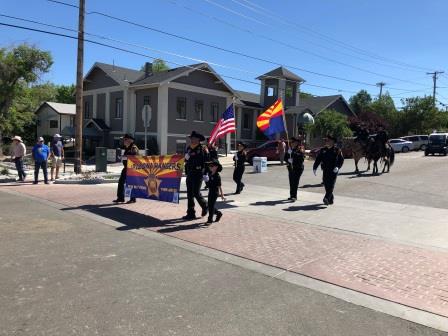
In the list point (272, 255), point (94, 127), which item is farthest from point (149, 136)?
point (272, 255)

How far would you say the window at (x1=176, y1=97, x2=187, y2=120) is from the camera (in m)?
34.4

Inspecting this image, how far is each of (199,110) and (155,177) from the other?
2530cm

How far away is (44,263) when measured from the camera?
Answer: 6.54 meters

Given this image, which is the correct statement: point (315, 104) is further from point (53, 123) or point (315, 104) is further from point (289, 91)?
point (53, 123)

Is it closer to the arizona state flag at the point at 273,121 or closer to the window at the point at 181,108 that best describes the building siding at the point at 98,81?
the window at the point at 181,108

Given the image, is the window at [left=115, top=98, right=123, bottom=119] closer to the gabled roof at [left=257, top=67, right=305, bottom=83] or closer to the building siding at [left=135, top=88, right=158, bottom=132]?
the building siding at [left=135, top=88, right=158, bottom=132]

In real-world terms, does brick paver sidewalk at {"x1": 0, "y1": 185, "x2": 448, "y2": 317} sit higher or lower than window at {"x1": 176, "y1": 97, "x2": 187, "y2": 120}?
lower

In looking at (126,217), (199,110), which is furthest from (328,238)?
(199,110)

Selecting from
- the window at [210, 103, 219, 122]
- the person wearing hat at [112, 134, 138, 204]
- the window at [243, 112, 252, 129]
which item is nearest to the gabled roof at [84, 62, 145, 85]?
the window at [210, 103, 219, 122]

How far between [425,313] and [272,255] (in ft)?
8.66

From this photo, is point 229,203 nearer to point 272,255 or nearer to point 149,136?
point 272,255

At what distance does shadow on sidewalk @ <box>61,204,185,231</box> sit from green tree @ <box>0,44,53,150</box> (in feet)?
87.5

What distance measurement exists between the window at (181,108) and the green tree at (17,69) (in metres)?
10.7

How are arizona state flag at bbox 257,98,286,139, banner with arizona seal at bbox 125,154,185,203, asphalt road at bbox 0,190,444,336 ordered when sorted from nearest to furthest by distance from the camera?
asphalt road at bbox 0,190,444,336 → banner with arizona seal at bbox 125,154,185,203 → arizona state flag at bbox 257,98,286,139
